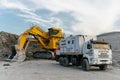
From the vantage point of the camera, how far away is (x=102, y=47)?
23.6 meters

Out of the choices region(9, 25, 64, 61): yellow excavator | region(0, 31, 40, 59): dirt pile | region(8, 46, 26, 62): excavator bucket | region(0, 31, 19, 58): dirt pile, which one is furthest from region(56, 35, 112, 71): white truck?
region(0, 31, 19, 58): dirt pile

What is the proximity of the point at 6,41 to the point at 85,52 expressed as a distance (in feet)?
91.8

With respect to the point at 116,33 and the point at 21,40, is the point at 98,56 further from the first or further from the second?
the point at 116,33

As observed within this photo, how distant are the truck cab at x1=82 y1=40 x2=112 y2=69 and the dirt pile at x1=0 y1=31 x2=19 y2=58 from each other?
24.0 metres

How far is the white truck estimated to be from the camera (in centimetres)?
2316

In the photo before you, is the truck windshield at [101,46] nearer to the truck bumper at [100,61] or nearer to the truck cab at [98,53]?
the truck cab at [98,53]

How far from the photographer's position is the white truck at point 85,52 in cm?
2316

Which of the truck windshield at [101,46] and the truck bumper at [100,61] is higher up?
the truck windshield at [101,46]

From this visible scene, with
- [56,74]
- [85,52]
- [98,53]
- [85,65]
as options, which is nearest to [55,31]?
[85,52]

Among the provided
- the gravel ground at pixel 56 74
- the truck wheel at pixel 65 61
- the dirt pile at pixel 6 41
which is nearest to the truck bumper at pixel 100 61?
the gravel ground at pixel 56 74

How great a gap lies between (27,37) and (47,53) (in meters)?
4.23

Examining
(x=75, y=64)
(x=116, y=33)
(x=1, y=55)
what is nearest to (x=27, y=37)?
(x=1, y=55)

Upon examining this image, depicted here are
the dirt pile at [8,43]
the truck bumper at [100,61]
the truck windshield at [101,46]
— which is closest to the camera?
the truck bumper at [100,61]

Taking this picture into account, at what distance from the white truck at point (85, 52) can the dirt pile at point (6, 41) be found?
683 inches
